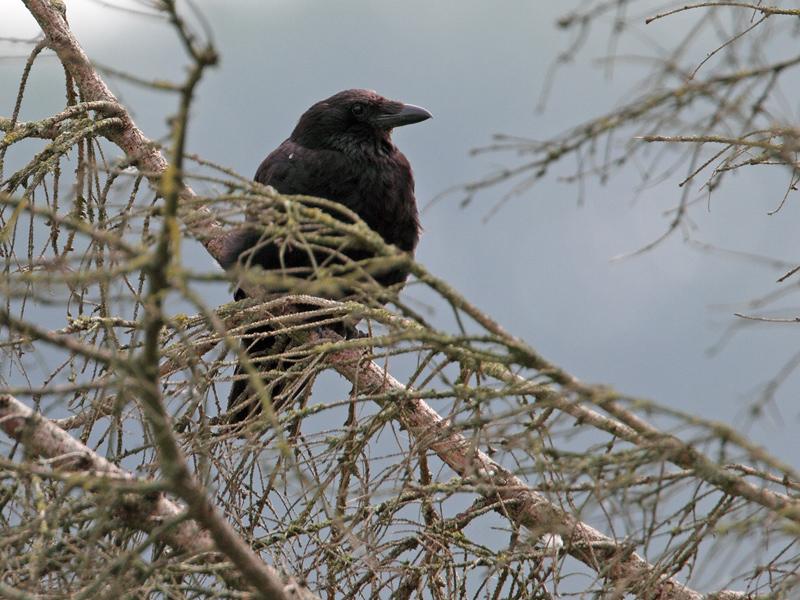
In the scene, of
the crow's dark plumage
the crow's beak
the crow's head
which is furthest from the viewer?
the crow's beak

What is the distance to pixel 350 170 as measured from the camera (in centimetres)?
499

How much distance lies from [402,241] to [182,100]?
347 centimetres

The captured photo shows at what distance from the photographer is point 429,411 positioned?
4.18 metres

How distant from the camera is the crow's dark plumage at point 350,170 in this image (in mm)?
4883

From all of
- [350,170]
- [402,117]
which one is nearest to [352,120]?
[402,117]

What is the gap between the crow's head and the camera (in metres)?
5.20

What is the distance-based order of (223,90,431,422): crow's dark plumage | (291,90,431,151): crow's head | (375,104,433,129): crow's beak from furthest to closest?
1. (375,104,433,129): crow's beak
2. (291,90,431,151): crow's head
3. (223,90,431,422): crow's dark plumage

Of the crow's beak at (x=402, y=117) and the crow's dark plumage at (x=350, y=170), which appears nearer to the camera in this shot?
the crow's dark plumage at (x=350, y=170)

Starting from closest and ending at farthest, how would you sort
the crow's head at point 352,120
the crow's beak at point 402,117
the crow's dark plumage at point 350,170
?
1. the crow's dark plumage at point 350,170
2. the crow's head at point 352,120
3. the crow's beak at point 402,117

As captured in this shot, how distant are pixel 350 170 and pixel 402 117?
51 centimetres

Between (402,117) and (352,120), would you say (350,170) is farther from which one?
(402,117)

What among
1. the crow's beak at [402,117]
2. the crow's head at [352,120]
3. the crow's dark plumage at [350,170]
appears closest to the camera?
the crow's dark plumage at [350,170]

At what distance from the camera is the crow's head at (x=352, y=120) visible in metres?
5.20

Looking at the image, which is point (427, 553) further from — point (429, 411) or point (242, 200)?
point (242, 200)
